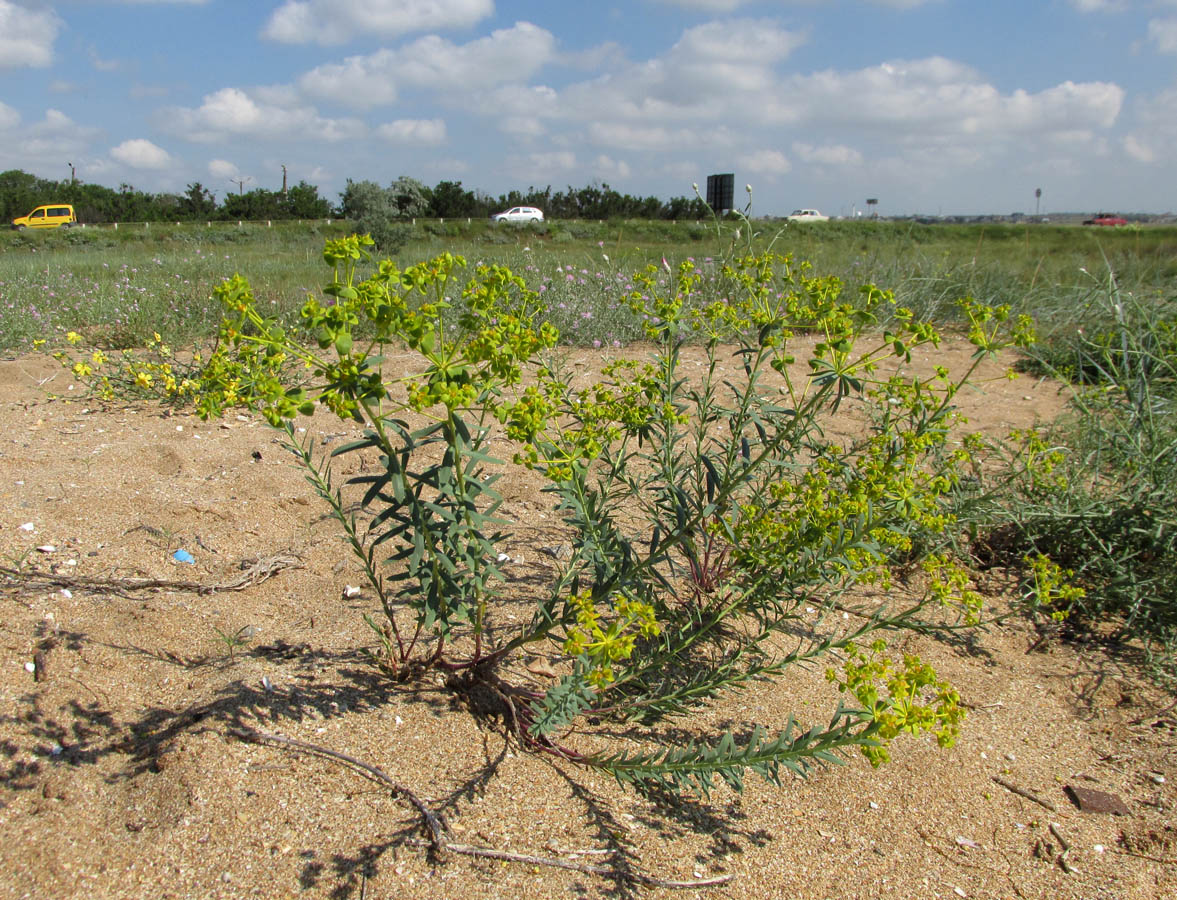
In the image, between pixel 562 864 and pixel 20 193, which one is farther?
pixel 20 193

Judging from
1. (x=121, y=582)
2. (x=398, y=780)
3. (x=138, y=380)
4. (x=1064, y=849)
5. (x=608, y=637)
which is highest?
(x=138, y=380)

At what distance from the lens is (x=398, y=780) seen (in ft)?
5.50

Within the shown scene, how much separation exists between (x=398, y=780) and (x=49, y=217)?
1695 inches

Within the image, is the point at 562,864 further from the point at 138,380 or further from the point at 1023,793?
the point at 138,380

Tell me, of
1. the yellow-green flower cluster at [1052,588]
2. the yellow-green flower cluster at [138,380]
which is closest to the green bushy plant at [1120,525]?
the yellow-green flower cluster at [1052,588]

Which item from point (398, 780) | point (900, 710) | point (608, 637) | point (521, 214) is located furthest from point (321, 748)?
point (521, 214)

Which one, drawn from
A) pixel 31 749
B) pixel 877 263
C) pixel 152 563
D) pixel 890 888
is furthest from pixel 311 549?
pixel 877 263

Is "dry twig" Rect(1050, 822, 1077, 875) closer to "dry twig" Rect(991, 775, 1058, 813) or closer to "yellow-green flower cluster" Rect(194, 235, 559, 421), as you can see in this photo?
"dry twig" Rect(991, 775, 1058, 813)

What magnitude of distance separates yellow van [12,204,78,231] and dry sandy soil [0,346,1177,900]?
4033cm

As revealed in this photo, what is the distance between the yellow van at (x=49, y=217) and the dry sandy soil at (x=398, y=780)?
132 ft

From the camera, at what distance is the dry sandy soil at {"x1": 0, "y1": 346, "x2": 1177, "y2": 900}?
1.49 m

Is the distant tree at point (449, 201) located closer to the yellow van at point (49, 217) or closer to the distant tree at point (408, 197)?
the distant tree at point (408, 197)

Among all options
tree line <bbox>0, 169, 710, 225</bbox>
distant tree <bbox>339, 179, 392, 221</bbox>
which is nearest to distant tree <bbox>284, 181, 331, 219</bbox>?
tree line <bbox>0, 169, 710, 225</bbox>

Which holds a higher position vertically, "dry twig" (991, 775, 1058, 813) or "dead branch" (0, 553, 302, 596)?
"dead branch" (0, 553, 302, 596)
